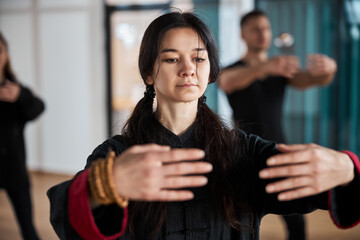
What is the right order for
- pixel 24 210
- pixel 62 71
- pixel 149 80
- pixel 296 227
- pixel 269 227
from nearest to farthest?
1. pixel 149 80
2. pixel 296 227
3. pixel 24 210
4. pixel 269 227
5. pixel 62 71

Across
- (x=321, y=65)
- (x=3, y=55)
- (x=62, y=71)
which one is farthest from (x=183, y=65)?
(x=62, y=71)

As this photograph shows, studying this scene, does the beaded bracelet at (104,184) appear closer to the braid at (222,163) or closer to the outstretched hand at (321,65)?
the braid at (222,163)

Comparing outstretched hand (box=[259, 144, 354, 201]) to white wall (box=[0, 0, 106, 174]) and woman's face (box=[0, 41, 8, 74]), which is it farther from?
white wall (box=[0, 0, 106, 174])

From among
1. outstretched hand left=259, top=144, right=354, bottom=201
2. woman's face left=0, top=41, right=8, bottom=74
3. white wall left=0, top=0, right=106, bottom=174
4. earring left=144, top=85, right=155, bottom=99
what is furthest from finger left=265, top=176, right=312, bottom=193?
white wall left=0, top=0, right=106, bottom=174

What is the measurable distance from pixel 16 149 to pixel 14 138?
7 cm

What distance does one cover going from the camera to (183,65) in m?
1.06

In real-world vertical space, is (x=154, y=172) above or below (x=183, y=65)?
below

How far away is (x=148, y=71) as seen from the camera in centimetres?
115

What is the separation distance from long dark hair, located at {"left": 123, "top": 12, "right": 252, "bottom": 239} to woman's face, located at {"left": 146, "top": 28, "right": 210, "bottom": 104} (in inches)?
0.9

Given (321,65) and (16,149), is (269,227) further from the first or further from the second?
(16,149)

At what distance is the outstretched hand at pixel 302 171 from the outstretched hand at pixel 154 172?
14cm

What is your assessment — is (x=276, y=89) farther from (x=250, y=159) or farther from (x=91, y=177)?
(x=91, y=177)

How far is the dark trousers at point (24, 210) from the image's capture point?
2533 millimetres

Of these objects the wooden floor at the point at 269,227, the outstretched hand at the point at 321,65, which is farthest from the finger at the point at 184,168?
the wooden floor at the point at 269,227
